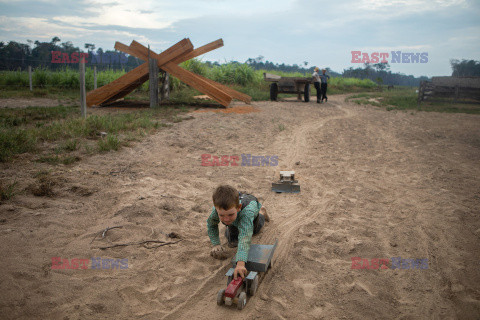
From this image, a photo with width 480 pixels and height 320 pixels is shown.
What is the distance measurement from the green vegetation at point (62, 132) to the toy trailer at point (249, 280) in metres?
3.35

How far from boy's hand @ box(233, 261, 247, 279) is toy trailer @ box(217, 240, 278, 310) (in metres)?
0.03

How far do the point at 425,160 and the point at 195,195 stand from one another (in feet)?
15.1

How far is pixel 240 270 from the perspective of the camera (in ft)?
7.84

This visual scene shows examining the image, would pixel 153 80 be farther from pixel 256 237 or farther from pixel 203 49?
pixel 256 237

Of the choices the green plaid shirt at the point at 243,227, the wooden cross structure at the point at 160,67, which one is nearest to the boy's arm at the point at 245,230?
the green plaid shirt at the point at 243,227

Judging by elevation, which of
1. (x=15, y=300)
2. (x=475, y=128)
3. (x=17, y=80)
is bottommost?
(x=15, y=300)

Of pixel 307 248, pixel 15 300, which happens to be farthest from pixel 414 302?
pixel 15 300

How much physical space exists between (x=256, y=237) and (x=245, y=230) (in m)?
0.63

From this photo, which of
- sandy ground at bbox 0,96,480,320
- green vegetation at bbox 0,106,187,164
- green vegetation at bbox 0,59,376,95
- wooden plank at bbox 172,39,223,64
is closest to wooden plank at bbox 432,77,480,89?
green vegetation at bbox 0,59,376,95

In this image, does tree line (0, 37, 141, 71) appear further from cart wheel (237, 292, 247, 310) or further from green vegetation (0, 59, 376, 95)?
cart wheel (237, 292, 247, 310)

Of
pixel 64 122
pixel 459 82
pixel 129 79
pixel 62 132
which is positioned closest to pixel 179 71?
pixel 129 79

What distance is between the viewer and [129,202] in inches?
145

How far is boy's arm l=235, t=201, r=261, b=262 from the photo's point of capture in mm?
2543

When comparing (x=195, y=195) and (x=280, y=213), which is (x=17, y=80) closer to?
(x=195, y=195)
